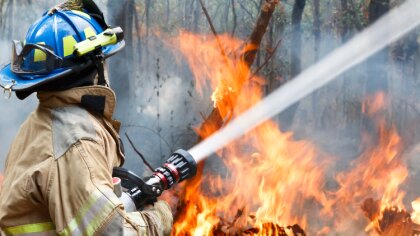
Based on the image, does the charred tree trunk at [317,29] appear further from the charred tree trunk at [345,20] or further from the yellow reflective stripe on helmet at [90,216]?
the yellow reflective stripe on helmet at [90,216]

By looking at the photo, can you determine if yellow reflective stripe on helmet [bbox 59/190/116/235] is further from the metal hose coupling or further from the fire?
the fire

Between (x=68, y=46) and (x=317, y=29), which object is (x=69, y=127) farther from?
(x=317, y=29)

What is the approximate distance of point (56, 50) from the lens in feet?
8.29

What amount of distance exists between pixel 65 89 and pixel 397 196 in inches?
252

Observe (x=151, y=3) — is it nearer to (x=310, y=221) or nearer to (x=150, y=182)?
(x=310, y=221)

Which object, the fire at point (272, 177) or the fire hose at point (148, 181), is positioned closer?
the fire hose at point (148, 181)

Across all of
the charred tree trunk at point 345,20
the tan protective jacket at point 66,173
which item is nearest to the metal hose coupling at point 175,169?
the tan protective jacket at point 66,173

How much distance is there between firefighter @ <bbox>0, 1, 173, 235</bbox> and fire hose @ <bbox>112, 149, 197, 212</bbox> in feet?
0.24

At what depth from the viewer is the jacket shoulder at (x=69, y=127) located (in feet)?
7.44

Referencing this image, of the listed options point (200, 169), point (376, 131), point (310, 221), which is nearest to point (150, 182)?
point (200, 169)

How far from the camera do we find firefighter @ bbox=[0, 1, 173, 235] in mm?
2205

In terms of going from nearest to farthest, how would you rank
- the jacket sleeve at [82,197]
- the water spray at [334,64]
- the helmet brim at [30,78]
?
1. the jacket sleeve at [82,197]
2. the helmet brim at [30,78]
3. the water spray at [334,64]

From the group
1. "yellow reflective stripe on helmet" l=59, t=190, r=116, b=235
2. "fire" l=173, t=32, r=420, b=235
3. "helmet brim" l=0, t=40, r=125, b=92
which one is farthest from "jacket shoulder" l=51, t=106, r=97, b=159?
"fire" l=173, t=32, r=420, b=235

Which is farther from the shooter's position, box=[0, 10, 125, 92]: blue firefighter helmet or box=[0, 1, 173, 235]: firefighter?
box=[0, 10, 125, 92]: blue firefighter helmet
